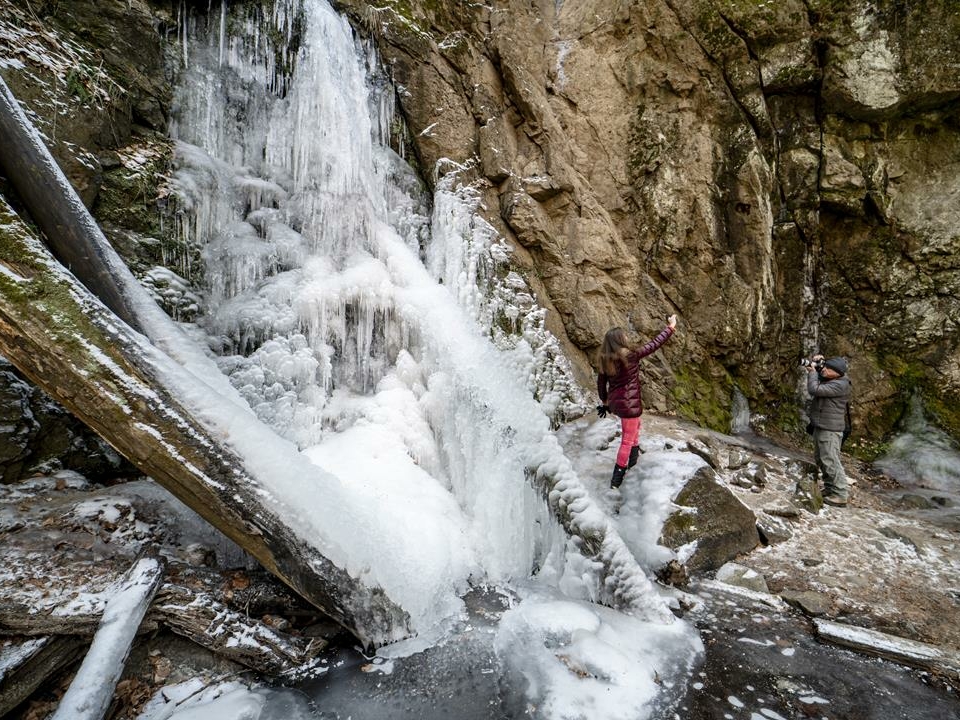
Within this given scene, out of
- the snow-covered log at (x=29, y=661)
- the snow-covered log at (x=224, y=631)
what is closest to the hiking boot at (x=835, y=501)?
the snow-covered log at (x=224, y=631)

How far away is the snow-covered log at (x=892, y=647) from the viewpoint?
9.59ft

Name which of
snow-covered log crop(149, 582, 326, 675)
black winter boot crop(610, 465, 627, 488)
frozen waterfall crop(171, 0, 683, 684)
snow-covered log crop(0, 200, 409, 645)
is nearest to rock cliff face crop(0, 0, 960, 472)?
frozen waterfall crop(171, 0, 683, 684)

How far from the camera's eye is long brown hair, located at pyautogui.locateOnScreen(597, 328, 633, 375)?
4.59m

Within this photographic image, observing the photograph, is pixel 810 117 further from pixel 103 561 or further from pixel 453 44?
pixel 103 561

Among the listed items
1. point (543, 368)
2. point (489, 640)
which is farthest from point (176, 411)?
point (543, 368)

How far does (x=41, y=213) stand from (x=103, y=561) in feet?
8.13

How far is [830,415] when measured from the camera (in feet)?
17.9

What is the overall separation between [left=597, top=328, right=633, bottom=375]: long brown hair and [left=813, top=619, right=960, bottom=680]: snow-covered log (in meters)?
2.56

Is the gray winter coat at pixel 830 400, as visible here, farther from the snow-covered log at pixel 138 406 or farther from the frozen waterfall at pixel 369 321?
the snow-covered log at pixel 138 406

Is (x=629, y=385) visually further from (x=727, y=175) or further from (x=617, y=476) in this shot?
(x=727, y=175)

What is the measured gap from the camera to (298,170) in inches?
230

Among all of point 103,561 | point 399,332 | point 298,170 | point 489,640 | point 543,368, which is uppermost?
point 298,170

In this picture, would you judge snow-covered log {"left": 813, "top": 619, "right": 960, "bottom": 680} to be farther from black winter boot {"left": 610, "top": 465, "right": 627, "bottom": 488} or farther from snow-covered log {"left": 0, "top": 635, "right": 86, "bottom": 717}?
snow-covered log {"left": 0, "top": 635, "right": 86, "bottom": 717}

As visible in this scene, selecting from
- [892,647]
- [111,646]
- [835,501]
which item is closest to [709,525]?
[892,647]
